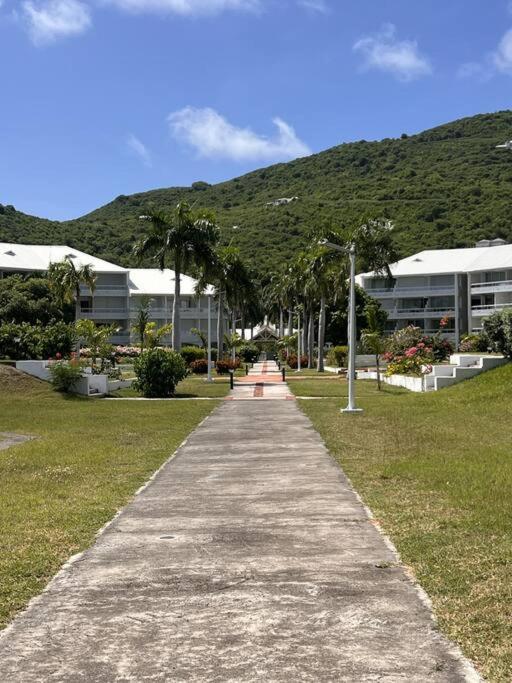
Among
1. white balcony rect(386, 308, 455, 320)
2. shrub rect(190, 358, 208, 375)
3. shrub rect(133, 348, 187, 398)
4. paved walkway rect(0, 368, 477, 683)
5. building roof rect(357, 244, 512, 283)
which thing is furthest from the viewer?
white balcony rect(386, 308, 455, 320)

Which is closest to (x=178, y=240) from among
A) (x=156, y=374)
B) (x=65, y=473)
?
(x=156, y=374)

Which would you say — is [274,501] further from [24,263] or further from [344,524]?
[24,263]

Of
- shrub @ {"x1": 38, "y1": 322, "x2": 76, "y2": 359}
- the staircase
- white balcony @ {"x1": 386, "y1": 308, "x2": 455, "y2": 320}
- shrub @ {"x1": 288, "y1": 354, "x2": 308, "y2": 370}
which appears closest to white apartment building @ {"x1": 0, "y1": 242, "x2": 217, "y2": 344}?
shrub @ {"x1": 288, "y1": 354, "x2": 308, "y2": 370}

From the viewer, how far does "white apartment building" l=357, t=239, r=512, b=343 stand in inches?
2938

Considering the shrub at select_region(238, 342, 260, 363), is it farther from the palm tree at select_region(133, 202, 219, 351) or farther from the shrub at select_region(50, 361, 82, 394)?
the shrub at select_region(50, 361, 82, 394)

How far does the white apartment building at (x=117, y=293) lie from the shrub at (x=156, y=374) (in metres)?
48.9

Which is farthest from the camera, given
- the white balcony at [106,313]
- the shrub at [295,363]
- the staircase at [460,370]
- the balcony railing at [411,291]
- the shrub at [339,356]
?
the white balcony at [106,313]

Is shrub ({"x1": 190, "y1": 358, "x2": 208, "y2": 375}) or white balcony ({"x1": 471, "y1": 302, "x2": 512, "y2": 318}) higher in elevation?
white balcony ({"x1": 471, "y1": 302, "x2": 512, "y2": 318})

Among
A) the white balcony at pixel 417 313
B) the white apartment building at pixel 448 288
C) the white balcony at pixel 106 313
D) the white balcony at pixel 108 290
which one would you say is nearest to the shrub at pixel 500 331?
the white apartment building at pixel 448 288

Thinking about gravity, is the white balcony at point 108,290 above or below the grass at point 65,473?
above

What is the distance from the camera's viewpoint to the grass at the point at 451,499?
17.4ft

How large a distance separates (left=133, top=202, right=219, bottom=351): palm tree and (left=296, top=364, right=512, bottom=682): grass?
71.0 ft

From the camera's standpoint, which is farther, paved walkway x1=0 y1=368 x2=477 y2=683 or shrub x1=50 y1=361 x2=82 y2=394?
shrub x1=50 y1=361 x2=82 y2=394

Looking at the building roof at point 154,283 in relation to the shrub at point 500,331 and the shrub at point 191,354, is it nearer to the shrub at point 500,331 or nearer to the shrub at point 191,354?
the shrub at point 191,354
